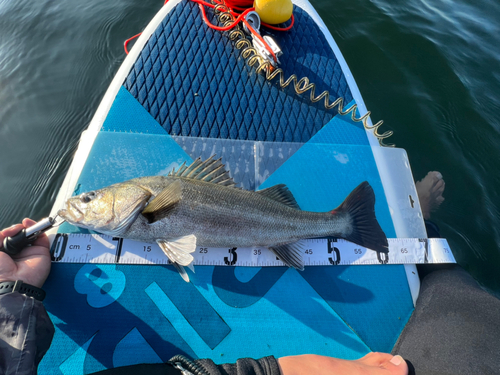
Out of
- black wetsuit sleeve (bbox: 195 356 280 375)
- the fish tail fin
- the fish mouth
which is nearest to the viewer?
black wetsuit sleeve (bbox: 195 356 280 375)

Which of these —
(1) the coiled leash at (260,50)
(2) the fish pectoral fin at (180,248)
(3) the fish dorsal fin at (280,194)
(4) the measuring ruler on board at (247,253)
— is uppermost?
(1) the coiled leash at (260,50)

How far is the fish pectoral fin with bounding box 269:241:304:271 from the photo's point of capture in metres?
2.89

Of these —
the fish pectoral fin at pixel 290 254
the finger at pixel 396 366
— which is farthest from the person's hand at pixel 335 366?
the fish pectoral fin at pixel 290 254

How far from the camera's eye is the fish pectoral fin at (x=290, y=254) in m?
2.89

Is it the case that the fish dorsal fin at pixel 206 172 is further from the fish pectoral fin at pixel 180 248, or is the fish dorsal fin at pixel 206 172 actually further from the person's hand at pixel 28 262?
the person's hand at pixel 28 262

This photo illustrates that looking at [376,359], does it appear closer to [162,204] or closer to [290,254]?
[290,254]

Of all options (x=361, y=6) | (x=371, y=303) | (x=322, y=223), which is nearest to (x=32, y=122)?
(x=322, y=223)

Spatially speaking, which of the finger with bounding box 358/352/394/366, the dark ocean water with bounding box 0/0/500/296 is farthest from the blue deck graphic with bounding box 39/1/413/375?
the dark ocean water with bounding box 0/0/500/296

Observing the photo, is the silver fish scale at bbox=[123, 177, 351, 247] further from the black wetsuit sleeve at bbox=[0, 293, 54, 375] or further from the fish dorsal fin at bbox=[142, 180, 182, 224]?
the black wetsuit sleeve at bbox=[0, 293, 54, 375]

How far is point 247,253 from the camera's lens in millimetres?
3014

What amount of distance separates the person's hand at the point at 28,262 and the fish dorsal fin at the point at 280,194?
7.44ft

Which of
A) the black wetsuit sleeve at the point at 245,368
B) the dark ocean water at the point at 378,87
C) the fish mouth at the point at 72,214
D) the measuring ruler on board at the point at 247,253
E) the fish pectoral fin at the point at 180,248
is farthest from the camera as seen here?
the dark ocean water at the point at 378,87

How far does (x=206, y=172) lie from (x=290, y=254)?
1.30 meters

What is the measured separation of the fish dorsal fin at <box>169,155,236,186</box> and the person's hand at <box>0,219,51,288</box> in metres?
1.44
